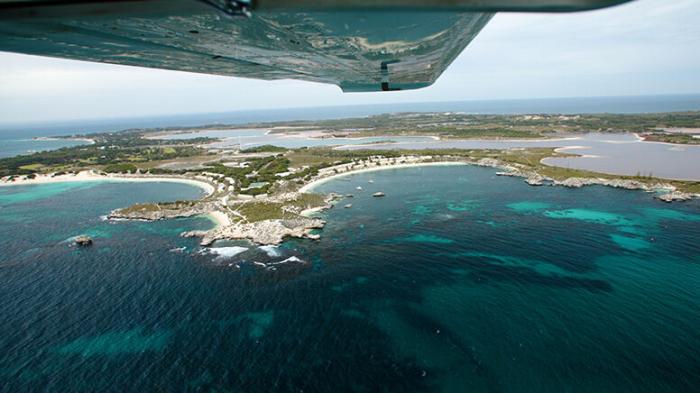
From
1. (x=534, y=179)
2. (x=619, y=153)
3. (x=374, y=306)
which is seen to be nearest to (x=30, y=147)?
(x=374, y=306)

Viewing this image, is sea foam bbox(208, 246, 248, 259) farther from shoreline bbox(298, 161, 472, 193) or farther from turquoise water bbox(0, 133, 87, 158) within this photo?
turquoise water bbox(0, 133, 87, 158)

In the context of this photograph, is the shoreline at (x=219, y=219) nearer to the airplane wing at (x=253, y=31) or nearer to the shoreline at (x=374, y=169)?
the shoreline at (x=374, y=169)

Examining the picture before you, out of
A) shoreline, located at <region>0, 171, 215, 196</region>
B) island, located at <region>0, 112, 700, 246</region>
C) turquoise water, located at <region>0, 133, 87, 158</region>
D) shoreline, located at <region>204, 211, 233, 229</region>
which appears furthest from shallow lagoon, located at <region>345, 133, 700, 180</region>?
turquoise water, located at <region>0, 133, 87, 158</region>

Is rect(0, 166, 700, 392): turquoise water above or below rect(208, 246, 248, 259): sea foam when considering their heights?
below

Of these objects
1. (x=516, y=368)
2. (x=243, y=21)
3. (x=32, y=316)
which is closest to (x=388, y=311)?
(x=516, y=368)

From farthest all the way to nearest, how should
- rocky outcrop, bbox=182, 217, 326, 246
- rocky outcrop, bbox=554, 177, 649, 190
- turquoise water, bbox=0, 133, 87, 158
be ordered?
turquoise water, bbox=0, 133, 87, 158 < rocky outcrop, bbox=554, 177, 649, 190 < rocky outcrop, bbox=182, 217, 326, 246

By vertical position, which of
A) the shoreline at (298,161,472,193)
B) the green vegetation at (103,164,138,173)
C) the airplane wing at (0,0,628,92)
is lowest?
the shoreline at (298,161,472,193)
